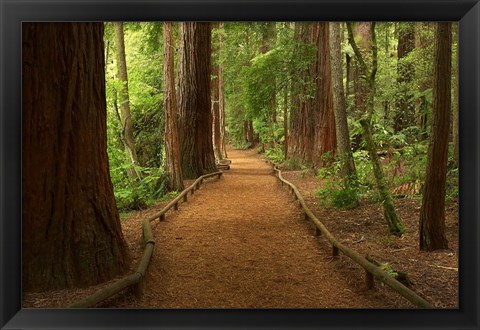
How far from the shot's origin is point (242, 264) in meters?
5.05

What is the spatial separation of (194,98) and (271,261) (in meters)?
8.57

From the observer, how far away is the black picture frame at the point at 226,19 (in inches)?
97.4

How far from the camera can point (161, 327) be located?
2529mm

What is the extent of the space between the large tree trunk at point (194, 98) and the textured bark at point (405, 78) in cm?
585

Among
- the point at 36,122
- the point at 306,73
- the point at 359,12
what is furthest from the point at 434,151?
the point at 306,73

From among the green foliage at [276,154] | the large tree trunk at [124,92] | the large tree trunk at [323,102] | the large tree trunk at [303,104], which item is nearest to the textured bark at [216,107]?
the green foliage at [276,154]

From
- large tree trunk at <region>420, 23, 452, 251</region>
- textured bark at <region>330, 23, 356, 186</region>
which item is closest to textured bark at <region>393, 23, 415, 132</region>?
textured bark at <region>330, 23, 356, 186</region>

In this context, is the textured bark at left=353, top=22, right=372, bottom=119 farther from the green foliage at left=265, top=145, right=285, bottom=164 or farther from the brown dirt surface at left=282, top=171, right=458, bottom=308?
the brown dirt surface at left=282, top=171, right=458, bottom=308

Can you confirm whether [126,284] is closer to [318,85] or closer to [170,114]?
[170,114]

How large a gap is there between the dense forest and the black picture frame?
90cm

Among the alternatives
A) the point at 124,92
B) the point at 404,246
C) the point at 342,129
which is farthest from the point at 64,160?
the point at 124,92

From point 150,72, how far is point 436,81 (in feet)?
37.0

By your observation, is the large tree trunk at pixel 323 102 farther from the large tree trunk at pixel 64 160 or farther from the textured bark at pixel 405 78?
the large tree trunk at pixel 64 160

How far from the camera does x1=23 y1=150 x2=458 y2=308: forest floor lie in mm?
3941
